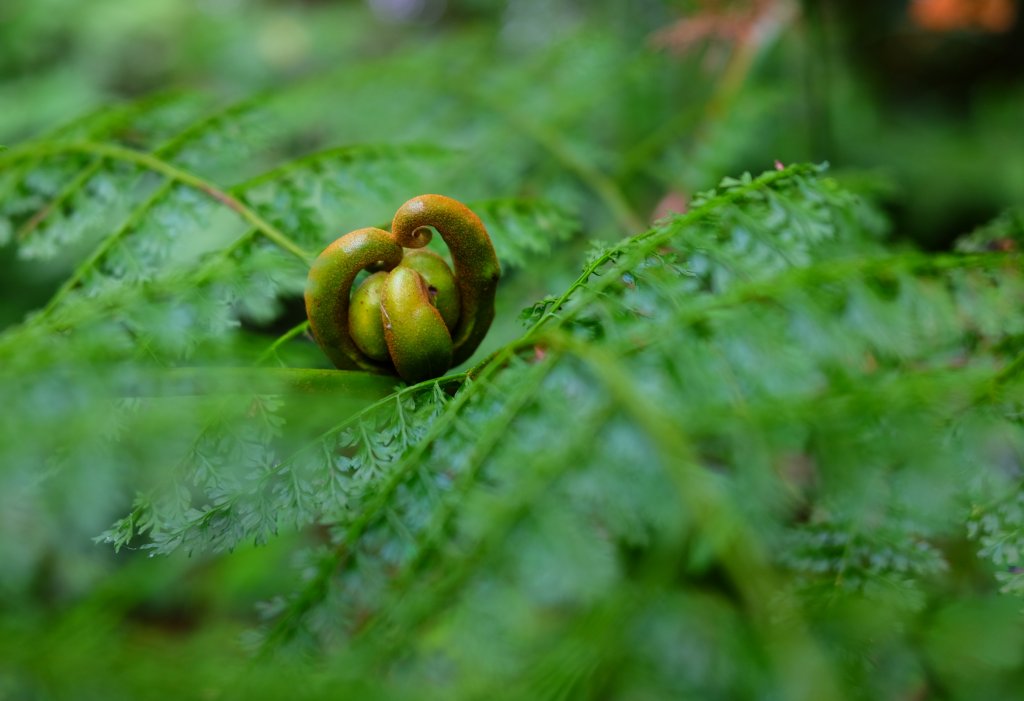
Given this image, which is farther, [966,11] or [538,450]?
[966,11]

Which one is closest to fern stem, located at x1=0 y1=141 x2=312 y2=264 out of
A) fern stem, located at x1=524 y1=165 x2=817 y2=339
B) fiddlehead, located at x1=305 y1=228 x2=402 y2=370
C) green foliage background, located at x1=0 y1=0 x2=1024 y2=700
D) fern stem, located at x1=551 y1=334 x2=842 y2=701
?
green foliage background, located at x1=0 y1=0 x2=1024 y2=700

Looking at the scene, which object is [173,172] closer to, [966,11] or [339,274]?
[339,274]

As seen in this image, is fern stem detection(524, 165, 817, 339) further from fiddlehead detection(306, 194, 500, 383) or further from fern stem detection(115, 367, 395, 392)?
fern stem detection(115, 367, 395, 392)

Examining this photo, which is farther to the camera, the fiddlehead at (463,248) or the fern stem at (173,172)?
the fern stem at (173,172)

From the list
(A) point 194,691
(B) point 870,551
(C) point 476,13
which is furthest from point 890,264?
(C) point 476,13

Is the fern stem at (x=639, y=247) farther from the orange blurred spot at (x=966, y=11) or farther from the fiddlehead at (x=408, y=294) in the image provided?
the orange blurred spot at (x=966, y=11)

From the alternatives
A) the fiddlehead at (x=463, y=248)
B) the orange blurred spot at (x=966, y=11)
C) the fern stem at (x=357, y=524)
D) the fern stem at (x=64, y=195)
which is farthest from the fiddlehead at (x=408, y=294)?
the orange blurred spot at (x=966, y=11)


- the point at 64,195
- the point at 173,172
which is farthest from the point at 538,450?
the point at 64,195

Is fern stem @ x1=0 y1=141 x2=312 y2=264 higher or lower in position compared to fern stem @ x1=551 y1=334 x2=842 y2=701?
higher
